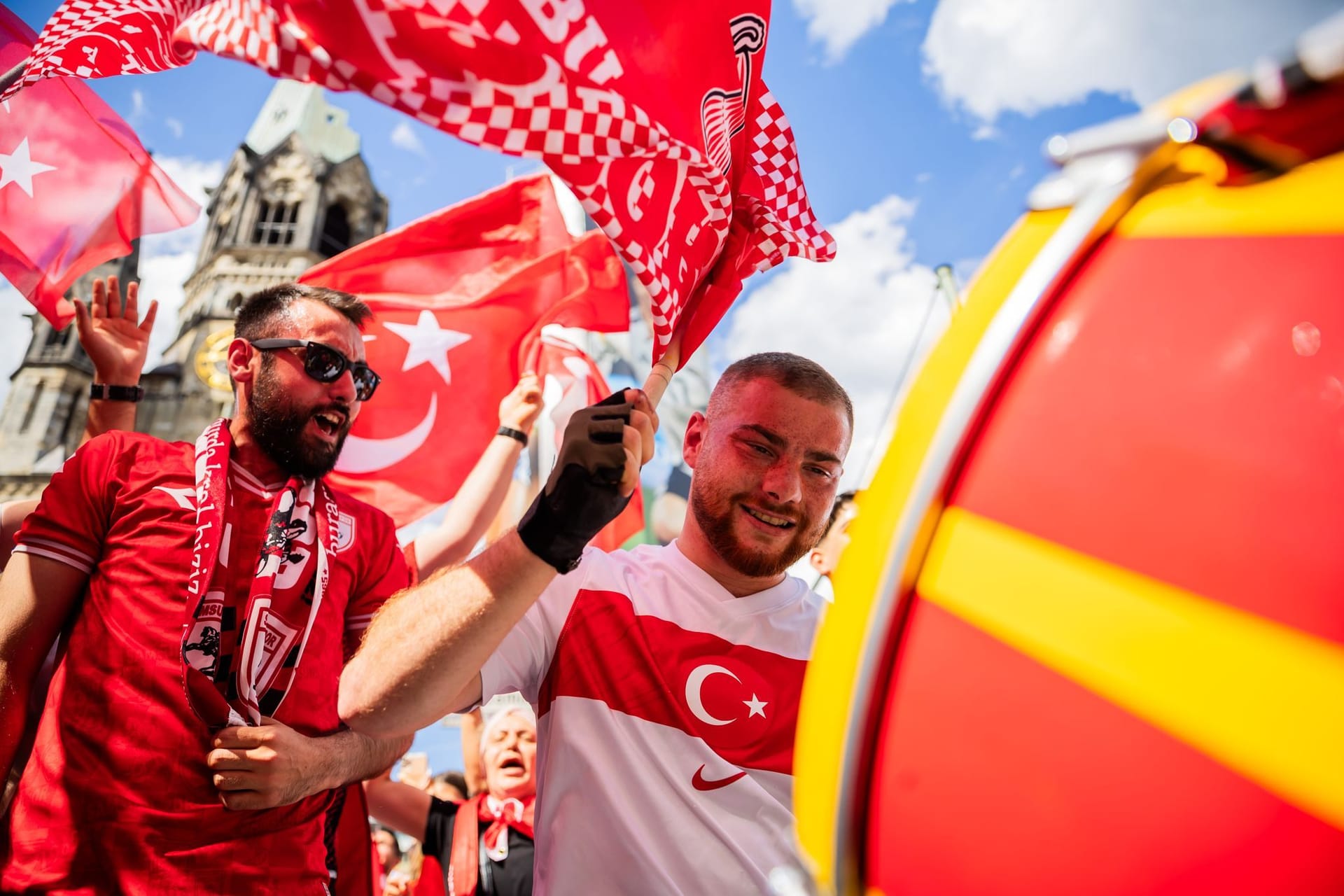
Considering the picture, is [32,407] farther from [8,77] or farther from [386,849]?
[8,77]

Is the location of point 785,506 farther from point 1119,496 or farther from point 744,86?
point 1119,496

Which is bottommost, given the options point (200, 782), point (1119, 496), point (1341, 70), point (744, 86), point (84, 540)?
point (200, 782)

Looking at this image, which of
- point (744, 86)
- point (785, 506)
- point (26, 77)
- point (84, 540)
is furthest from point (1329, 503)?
point (26, 77)

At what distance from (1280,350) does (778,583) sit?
1.53 meters

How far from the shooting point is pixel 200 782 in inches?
66.8

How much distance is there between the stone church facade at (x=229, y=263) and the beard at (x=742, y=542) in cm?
2642

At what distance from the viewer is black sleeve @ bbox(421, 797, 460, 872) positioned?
3377 mm

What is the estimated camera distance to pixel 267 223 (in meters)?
30.4

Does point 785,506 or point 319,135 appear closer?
point 785,506

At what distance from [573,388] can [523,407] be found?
1.00m

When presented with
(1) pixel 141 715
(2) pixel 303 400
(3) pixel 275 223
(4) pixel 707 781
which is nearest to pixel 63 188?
(2) pixel 303 400

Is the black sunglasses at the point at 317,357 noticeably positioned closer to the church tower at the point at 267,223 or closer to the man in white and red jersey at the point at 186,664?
the man in white and red jersey at the point at 186,664

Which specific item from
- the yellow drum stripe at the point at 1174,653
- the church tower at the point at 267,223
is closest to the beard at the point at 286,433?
the yellow drum stripe at the point at 1174,653

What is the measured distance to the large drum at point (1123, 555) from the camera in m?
0.49
